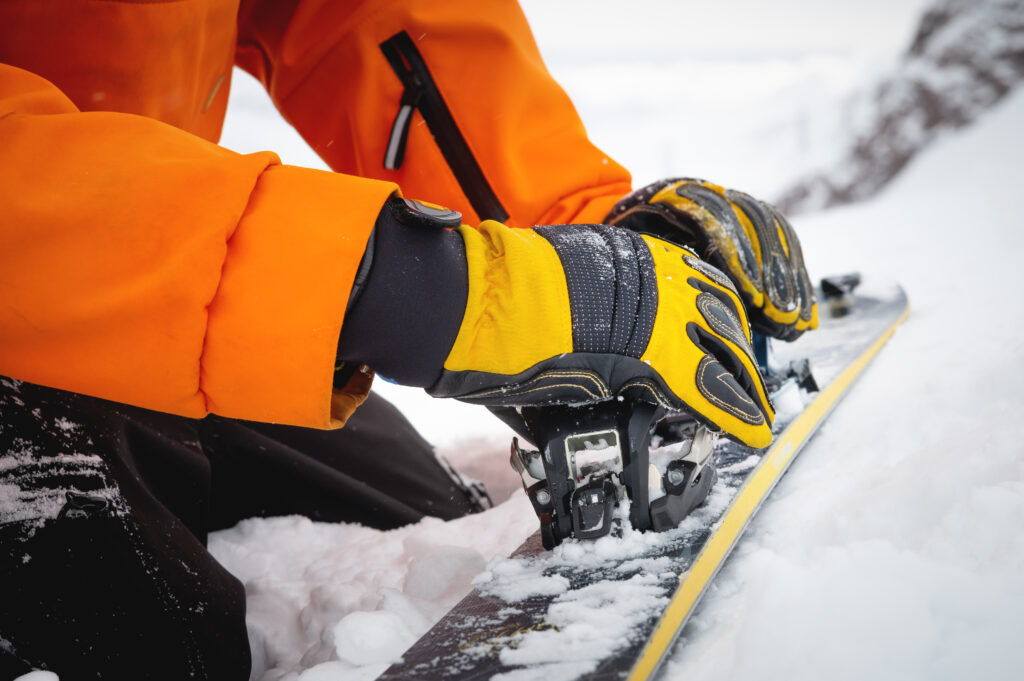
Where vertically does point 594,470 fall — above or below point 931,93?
below

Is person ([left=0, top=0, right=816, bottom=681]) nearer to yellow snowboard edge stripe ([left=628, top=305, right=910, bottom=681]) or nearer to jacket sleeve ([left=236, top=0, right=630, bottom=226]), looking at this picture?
jacket sleeve ([left=236, top=0, right=630, bottom=226])

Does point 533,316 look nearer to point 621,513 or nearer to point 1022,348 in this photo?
point 621,513

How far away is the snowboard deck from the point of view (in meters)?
0.61

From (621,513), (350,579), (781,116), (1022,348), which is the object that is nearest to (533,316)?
(621,513)

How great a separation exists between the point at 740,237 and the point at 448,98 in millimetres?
651

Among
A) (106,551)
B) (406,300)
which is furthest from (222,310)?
(106,551)

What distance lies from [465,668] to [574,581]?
175mm

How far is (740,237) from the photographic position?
1035 millimetres

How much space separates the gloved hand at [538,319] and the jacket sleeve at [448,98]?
56 cm

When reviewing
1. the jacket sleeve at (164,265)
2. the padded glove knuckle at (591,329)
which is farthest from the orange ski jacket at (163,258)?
the padded glove knuckle at (591,329)

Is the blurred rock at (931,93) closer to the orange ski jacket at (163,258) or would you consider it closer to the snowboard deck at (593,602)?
the snowboard deck at (593,602)

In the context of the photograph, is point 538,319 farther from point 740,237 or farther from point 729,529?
point 740,237

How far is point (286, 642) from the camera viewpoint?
88 centimetres

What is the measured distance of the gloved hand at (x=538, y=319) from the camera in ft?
2.02
